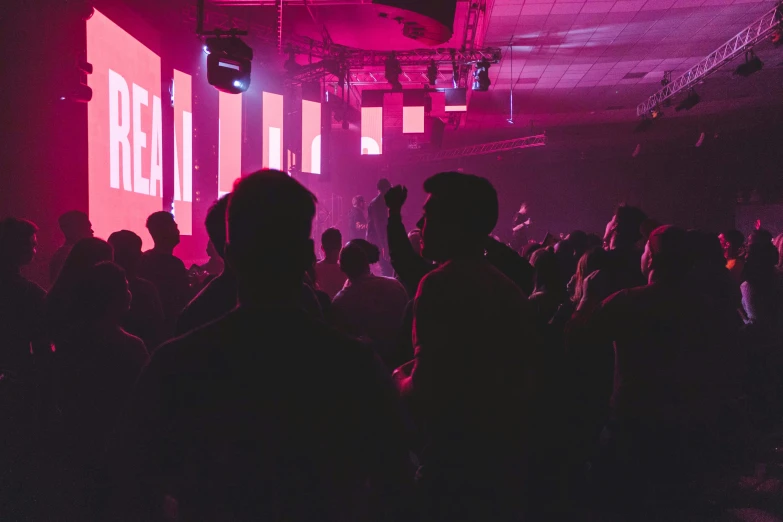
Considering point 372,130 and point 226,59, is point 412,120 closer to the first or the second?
point 372,130

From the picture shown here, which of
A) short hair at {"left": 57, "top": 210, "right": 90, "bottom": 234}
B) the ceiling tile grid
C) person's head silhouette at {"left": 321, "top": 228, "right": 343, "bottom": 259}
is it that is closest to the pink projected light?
short hair at {"left": 57, "top": 210, "right": 90, "bottom": 234}

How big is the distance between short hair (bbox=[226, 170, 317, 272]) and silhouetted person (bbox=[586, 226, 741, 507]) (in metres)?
1.74

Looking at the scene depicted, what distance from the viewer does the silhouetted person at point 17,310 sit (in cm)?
289

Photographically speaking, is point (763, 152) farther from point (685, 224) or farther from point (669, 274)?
point (669, 274)

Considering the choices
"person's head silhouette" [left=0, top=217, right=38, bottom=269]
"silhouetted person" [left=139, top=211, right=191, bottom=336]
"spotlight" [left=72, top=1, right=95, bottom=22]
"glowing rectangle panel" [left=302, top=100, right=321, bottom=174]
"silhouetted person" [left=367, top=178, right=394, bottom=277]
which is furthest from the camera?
"glowing rectangle panel" [left=302, top=100, right=321, bottom=174]

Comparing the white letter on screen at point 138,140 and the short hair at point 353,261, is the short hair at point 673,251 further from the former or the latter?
the white letter on screen at point 138,140

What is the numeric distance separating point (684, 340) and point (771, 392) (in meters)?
3.06

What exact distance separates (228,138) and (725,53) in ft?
29.3

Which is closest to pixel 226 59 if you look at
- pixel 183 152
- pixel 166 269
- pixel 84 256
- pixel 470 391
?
pixel 183 152

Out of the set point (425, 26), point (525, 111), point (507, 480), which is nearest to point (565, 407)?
point (507, 480)

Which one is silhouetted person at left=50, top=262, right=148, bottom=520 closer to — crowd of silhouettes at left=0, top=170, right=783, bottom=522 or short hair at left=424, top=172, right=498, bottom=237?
crowd of silhouettes at left=0, top=170, right=783, bottom=522

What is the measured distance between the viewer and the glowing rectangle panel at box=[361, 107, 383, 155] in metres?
10.4

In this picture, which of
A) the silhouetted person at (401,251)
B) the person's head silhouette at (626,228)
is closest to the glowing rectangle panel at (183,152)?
the person's head silhouette at (626,228)

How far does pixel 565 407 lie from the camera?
8.66ft
